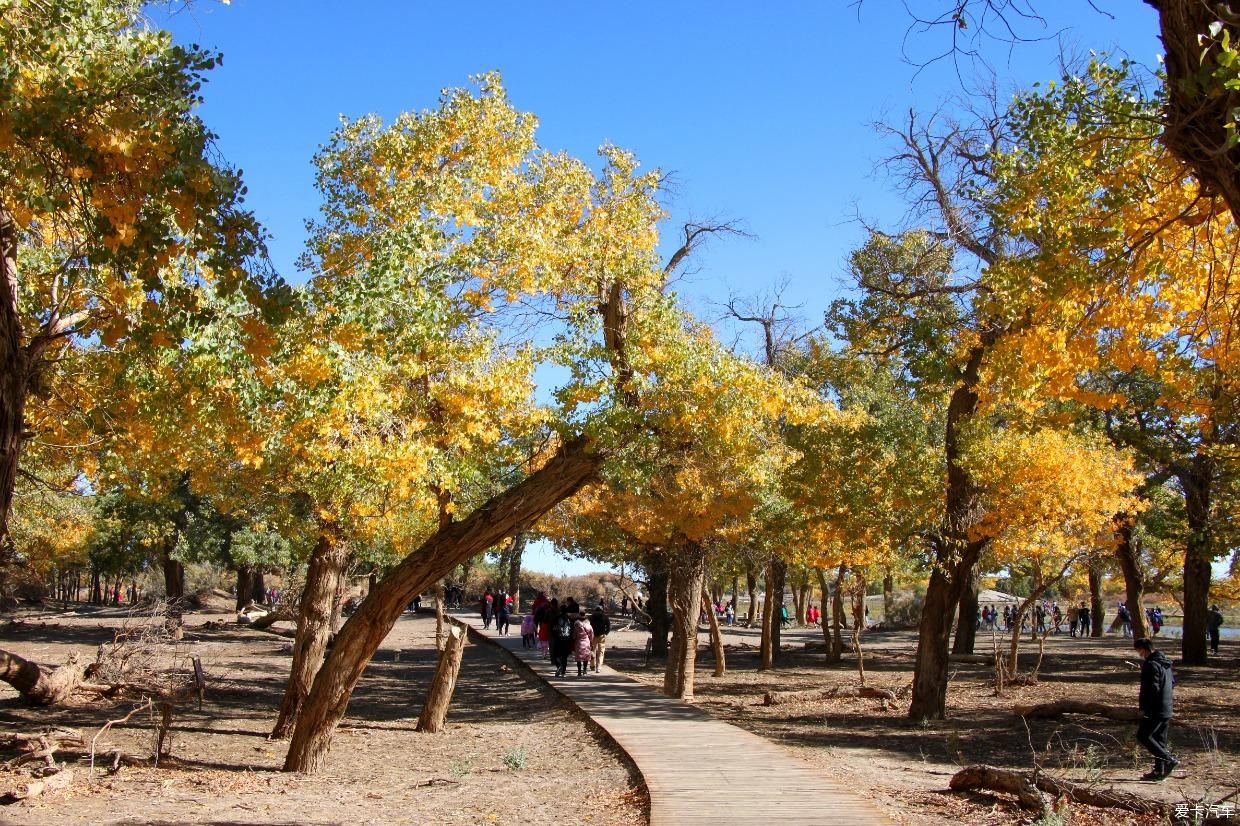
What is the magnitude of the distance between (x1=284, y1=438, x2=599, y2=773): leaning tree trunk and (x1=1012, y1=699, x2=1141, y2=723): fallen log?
916 centimetres

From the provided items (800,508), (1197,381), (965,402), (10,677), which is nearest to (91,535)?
(10,677)

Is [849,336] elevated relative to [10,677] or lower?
elevated

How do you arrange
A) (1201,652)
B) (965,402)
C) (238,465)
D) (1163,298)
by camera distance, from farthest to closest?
(1201,652), (965,402), (238,465), (1163,298)

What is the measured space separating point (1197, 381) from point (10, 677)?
15871mm

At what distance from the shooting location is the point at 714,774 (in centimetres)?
934

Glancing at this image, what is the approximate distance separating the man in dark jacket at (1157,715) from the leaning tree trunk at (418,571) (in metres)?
6.08

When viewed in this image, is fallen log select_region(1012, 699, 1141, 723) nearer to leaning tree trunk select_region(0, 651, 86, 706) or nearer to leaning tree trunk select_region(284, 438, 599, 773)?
leaning tree trunk select_region(284, 438, 599, 773)

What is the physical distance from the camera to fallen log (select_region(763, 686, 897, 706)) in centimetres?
1717

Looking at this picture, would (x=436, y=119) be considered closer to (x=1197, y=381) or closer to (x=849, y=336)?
(x=849, y=336)

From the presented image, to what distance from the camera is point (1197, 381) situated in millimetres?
8602

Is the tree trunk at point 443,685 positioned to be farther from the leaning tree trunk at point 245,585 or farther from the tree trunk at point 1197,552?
the leaning tree trunk at point 245,585

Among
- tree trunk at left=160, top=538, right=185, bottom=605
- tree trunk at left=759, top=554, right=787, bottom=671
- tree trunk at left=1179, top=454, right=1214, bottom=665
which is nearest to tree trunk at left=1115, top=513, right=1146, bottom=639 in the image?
tree trunk at left=1179, top=454, right=1214, bottom=665

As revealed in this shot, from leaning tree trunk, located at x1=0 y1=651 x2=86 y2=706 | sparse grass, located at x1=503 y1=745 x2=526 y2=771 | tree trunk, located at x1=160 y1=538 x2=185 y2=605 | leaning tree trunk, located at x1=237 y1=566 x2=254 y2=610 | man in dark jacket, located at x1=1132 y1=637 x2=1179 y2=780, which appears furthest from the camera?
leaning tree trunk, located at x1=237 y1=566 x2=254 y2=610

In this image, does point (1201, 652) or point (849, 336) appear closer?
point (849, 336)
